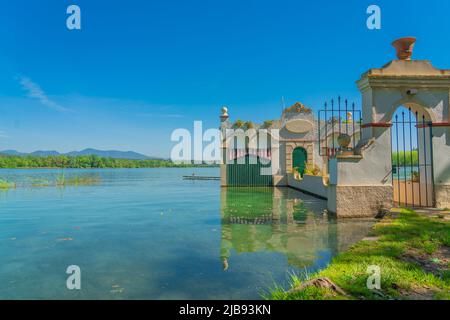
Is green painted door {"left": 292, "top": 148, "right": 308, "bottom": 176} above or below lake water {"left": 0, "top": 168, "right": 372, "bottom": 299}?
above

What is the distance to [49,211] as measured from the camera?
40.7 feet

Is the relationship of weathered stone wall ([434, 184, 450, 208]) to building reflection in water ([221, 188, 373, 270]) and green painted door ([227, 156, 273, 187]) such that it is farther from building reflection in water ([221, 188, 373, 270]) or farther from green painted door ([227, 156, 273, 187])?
green painted door ([227, 156, 273, 187])

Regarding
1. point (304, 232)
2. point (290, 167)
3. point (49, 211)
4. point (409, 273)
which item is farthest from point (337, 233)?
point (290, 167)

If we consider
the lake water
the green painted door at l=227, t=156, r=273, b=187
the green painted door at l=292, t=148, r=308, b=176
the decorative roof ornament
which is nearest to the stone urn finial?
the lake water

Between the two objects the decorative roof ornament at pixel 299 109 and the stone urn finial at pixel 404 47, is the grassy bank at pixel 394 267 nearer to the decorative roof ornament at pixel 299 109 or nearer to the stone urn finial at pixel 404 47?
the stone urn finial at pixel 404 47

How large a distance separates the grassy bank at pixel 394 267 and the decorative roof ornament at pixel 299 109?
51.9 ft

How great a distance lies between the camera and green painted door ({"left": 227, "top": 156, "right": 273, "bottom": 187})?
23.2 meters

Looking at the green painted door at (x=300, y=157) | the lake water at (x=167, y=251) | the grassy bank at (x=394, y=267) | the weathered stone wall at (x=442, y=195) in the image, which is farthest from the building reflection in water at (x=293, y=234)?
the green painted door at (x=300, y=157)

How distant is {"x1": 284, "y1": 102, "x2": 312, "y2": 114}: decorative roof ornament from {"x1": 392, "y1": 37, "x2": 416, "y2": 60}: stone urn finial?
503 inches

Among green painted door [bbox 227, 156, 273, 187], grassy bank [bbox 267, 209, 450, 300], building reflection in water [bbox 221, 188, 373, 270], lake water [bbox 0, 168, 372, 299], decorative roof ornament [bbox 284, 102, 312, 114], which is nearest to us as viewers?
grassy bank [bbox 267, 209, 450, 300]

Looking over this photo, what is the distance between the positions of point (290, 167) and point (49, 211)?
16068 mm

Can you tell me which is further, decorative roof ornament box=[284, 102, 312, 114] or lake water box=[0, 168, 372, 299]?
decorative roof ornament box=[284, 102, 312, 114]

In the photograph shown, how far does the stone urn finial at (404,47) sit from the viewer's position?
9227 mm

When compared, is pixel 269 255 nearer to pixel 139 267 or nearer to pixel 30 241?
pixel 139 267
